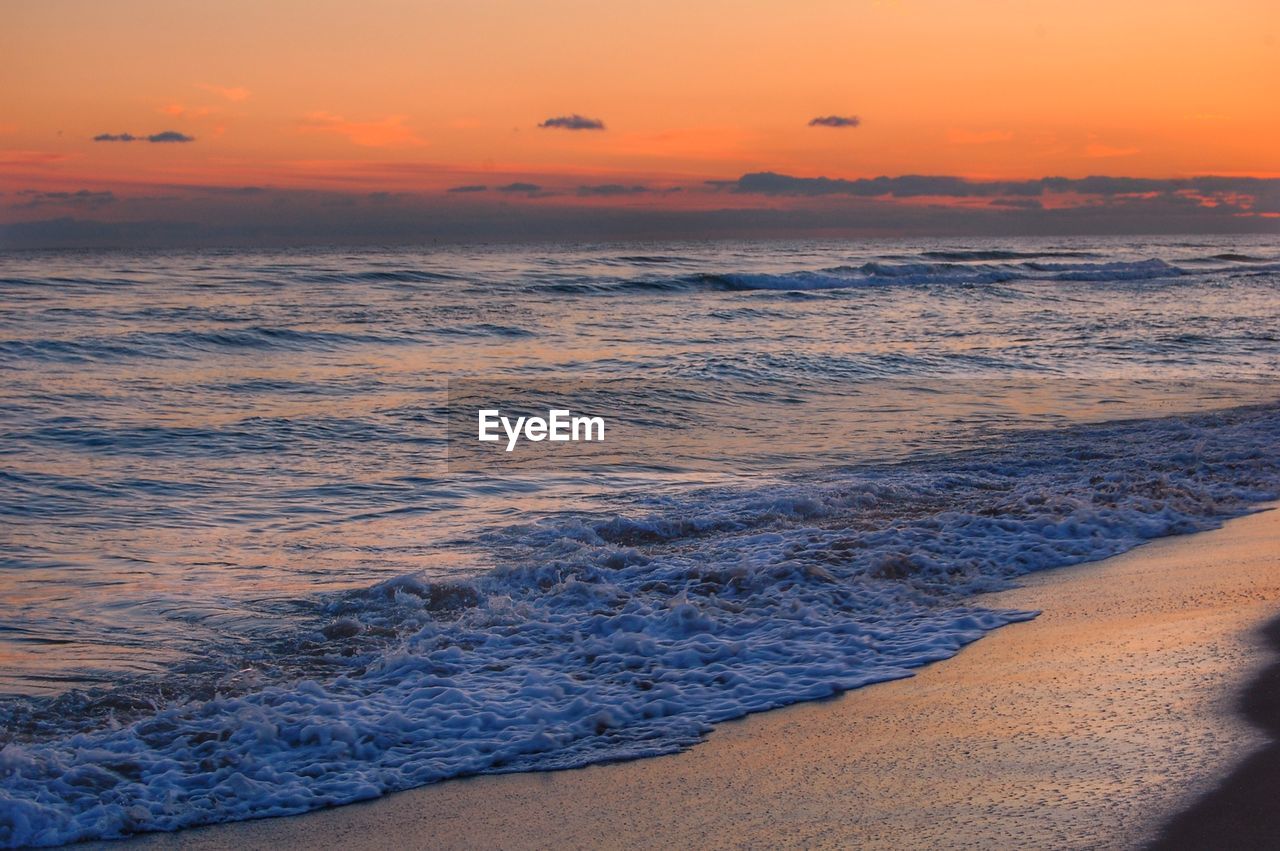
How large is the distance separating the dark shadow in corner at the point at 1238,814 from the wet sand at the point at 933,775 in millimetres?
19

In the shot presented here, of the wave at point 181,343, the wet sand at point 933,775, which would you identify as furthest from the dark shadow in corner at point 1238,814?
the wave at point 181,343

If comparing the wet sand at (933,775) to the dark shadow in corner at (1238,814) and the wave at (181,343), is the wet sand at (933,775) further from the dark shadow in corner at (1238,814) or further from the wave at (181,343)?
the wave at (181,343)

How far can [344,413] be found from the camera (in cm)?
1291

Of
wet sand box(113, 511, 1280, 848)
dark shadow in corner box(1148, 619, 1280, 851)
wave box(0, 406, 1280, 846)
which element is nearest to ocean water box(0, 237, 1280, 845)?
wave box(0, 406, 1280, 846)

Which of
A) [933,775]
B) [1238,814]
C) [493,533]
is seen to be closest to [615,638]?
[933,775]

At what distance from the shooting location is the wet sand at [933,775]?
10.9 feet

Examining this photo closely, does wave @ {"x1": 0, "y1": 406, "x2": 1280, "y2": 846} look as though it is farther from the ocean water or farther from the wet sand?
the wet sand

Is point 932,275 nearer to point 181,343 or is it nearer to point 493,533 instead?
point 181,343

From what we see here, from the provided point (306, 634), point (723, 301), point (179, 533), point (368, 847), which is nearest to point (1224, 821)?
point (368, 847)

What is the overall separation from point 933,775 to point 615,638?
6.46 feet

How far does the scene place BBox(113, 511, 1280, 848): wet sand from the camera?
131 inches

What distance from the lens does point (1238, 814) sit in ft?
10.6

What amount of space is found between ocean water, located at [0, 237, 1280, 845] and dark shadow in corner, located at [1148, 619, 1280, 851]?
1.53m

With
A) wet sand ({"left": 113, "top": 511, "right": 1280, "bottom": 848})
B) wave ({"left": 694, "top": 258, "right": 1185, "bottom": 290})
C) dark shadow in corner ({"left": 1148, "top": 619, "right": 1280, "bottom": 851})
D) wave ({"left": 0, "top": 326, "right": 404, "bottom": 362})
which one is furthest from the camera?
wave ({"left": 694, "top": 258, "right": 1185, "bottom": 290})
